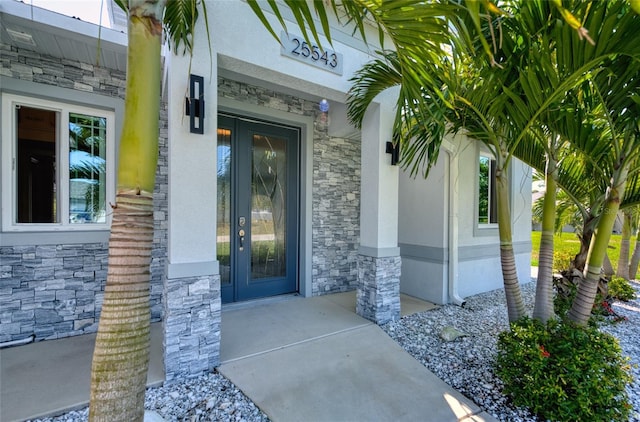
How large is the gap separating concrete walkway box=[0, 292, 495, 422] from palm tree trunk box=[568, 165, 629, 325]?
1361 millimetres

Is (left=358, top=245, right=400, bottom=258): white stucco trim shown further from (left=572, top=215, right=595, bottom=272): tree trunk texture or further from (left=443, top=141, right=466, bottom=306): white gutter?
(left=572, top=215, right=595, bottom=272): tree trunk texture

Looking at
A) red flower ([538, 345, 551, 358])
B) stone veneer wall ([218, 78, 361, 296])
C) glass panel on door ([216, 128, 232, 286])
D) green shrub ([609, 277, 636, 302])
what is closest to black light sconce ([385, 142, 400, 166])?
stone veneer wall ([218, 78, 361, 296])

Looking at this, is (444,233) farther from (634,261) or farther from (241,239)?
(634,261)

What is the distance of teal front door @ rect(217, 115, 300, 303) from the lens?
4949 mm

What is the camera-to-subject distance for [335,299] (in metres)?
5.47

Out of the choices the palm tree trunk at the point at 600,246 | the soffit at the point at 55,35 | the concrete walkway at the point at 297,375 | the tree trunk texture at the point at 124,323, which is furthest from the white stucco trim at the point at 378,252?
the soffit at the point at 55,35

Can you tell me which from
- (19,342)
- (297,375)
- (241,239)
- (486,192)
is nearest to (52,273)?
(19,342)

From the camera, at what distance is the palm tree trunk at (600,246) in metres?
2.74

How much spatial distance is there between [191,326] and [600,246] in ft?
12.4

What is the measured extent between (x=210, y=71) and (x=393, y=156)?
8.37 ft

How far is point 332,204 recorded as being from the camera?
229 inches

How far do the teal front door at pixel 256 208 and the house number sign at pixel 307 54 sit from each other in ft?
5.47

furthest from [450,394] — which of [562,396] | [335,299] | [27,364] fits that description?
[27,364]

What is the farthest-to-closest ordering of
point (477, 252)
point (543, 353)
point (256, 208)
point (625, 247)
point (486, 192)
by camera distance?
point (625, 247) → point (486, 192) → point (477, 252) → point (256, 208) → point (543, 353)
